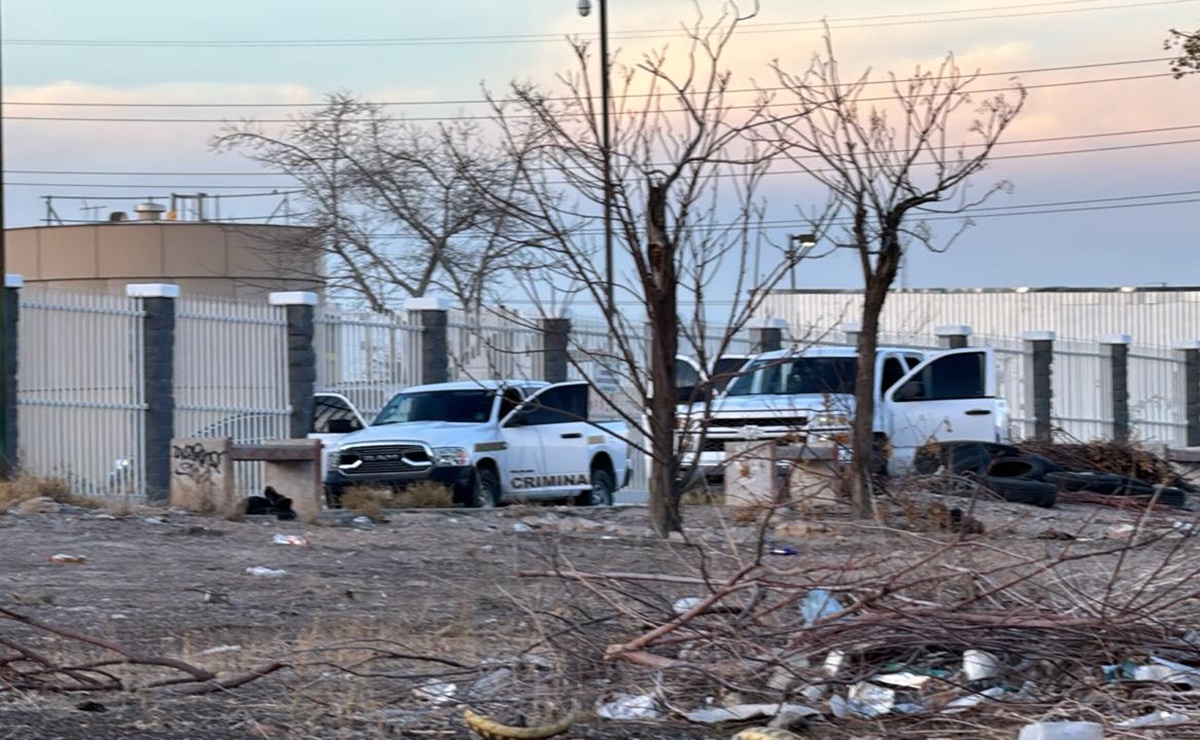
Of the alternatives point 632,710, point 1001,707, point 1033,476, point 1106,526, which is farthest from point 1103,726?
point 1033,476

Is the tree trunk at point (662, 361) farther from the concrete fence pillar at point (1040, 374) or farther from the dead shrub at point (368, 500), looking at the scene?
the concrete fence pillar at point (1040, 374)

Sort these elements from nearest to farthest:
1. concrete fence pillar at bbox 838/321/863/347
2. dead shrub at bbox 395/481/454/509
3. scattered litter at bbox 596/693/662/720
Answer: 1. scattered litter at bbox 596/693/662/720
2. dead shrub at bbox 395/481/454/509
3. concrete fence pillar at bbox 838/321/863/347

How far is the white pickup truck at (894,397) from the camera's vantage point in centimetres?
1775

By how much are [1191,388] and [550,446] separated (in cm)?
2297

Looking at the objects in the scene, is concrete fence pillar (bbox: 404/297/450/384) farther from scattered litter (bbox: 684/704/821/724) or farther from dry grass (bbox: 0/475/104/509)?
scattered litter (bbox: 684/704/821/724)

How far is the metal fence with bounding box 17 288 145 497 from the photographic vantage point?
18344mm

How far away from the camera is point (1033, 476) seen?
17359 millimetres

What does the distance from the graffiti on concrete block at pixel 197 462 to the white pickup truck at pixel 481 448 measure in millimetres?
1716

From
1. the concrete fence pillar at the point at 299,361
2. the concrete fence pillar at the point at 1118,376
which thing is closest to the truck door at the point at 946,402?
the concrete fence pillar at the point at 299,361

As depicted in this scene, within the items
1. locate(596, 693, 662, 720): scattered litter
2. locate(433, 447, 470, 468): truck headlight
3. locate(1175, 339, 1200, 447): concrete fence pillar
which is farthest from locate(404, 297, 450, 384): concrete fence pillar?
locate(1175, 339, 1200, 447): concrete fence pillar

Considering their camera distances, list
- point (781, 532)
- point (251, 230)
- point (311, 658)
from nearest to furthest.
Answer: point (311, 658)
point (781, 532)
point (251, 230)

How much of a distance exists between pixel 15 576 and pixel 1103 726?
23.3 ft

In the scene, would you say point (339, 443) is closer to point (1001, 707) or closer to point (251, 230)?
point (1001, 707)

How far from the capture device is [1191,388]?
119 feet
